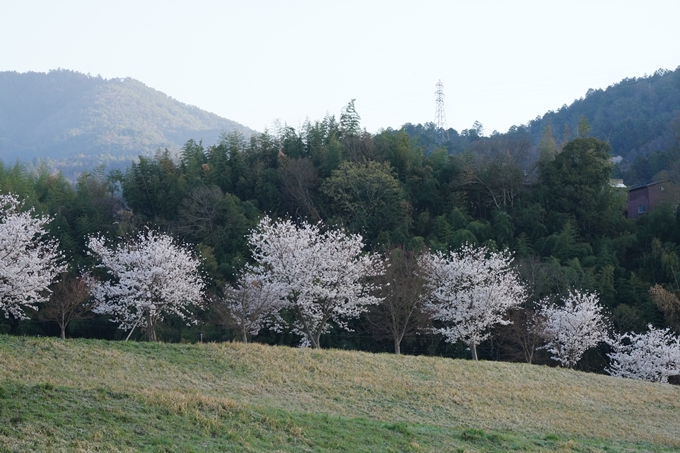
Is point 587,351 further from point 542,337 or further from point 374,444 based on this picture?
point 374,444

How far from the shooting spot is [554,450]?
16016 millimetres

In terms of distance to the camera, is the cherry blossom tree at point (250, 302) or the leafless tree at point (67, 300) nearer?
the cherry blossom tree at point (250, 302)

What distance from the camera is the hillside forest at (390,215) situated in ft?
132

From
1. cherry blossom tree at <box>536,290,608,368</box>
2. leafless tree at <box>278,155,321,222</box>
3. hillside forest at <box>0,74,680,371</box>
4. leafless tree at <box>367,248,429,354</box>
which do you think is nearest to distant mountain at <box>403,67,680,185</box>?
hillside forest at <box>0,74,680,371</box>

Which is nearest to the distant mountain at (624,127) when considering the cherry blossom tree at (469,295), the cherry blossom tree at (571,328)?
the cherry blossom tree at (571,328)

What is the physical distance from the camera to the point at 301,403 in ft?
61.9

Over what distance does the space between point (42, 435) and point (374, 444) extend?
6.13 m

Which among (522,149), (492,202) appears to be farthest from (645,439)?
(522,149)

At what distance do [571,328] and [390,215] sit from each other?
18.5m

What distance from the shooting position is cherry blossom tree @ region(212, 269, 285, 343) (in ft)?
100

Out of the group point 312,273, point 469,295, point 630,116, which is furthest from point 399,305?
point 630,116

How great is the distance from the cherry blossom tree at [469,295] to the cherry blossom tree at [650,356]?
631 cm

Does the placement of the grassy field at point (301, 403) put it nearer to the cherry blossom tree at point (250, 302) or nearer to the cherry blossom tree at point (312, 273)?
the cherry blossom tree at point (312, 273)

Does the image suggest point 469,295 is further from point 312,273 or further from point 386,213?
point 386,213
